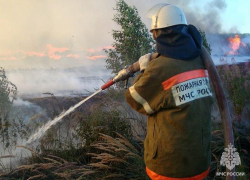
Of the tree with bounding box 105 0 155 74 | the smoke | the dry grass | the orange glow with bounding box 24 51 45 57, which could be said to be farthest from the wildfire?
the dry grass

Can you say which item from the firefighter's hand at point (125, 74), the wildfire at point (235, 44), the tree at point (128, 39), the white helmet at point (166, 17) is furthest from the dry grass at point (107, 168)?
the wildfire at point (235, 44)

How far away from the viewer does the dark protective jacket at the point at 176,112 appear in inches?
66.2

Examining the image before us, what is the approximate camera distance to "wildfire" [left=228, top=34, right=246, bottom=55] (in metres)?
8.00

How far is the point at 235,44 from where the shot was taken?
322 inches

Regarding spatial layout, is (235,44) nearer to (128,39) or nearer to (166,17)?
(128,39)

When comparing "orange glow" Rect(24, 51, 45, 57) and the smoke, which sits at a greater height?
"orange glow" Rect(24, 51, 45, 57)

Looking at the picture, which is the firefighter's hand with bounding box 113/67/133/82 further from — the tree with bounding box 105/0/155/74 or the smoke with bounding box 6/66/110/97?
the tree with bounding box 105/0/155/74

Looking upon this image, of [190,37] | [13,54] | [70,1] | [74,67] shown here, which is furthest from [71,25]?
[190,37]

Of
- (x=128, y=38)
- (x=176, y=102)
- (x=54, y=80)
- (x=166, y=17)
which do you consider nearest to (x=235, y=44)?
(x=128, y=38)

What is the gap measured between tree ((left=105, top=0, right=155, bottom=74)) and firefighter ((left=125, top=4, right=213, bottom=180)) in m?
3.68

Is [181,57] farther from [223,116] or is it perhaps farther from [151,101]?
[223,116]

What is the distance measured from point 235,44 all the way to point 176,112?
7502mm

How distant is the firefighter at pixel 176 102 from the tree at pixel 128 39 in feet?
12.1

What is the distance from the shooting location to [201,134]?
5.67ft
